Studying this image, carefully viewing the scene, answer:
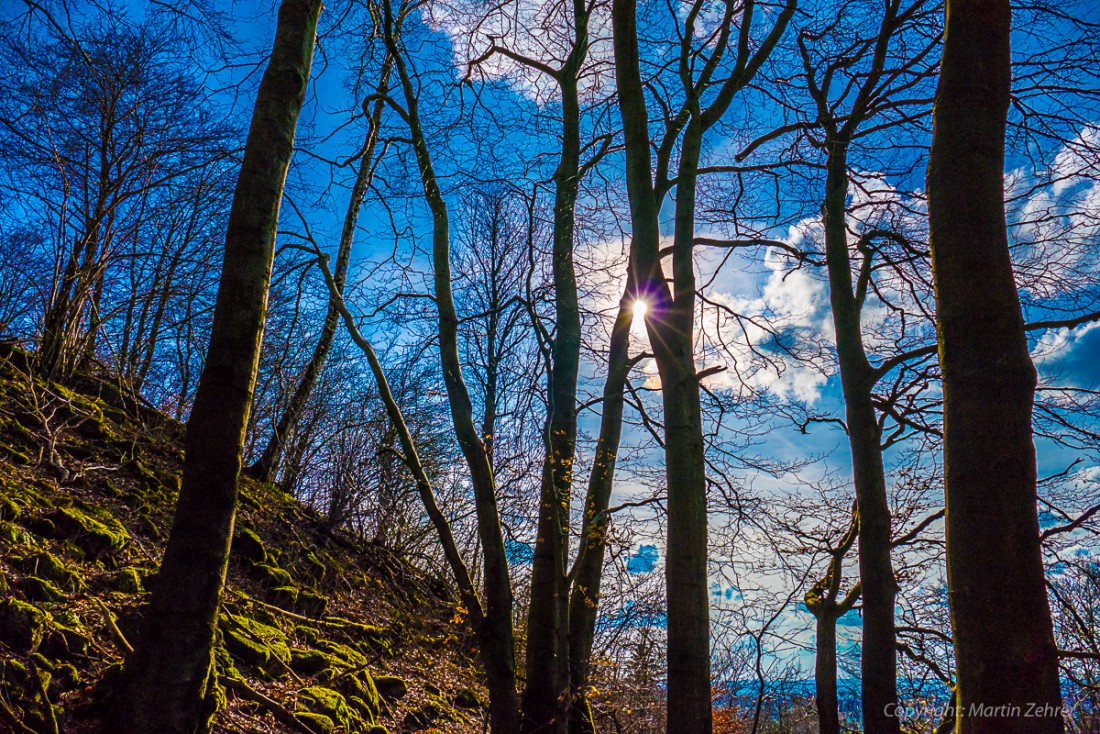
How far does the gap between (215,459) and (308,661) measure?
137 inches

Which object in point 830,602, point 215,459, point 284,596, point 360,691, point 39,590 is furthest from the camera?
point 830,602

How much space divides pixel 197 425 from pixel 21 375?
4.98 metres

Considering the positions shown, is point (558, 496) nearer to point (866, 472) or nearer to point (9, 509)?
point (866, 472)

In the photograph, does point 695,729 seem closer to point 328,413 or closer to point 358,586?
point 358,586

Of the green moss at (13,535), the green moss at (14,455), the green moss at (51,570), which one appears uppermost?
the green moss at (14,455)

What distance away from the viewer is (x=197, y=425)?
2.72m

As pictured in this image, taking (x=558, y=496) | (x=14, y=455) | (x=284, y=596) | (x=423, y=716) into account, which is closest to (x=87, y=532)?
(x=14, y=455)


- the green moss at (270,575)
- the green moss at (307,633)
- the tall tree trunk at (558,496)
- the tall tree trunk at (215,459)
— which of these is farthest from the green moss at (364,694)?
the tall tree trunk at (215,459)

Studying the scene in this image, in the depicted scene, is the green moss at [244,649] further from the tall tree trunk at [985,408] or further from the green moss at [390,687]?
the tall tree trunk at [985,408]

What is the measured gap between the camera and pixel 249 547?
6.47 meters

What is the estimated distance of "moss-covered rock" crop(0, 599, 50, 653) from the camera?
11.0 ft

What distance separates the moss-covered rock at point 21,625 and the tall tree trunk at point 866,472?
262 inches

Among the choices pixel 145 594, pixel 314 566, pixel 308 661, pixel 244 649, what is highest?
pixel 314 566

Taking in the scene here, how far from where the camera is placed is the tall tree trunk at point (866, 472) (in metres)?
6.00
